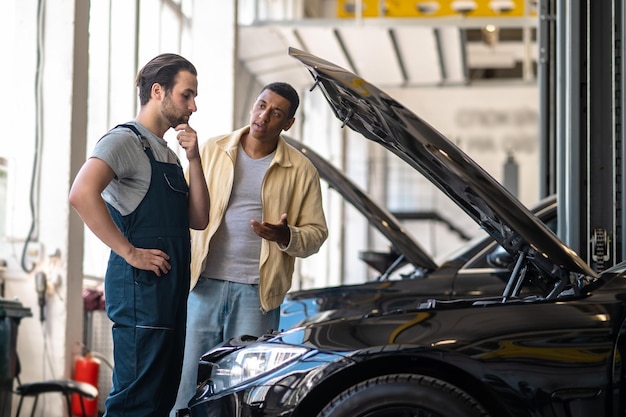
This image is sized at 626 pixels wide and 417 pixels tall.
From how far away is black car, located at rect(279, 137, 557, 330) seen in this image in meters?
6.17

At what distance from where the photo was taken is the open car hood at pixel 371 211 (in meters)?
6.60

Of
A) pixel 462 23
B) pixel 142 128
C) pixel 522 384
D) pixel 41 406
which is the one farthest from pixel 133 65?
pixel 522 384

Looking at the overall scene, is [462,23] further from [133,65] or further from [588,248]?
[588,248]

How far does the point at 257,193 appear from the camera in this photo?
458 cm

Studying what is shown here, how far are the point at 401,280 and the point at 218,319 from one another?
7.07 feet

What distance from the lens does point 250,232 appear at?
4508mm

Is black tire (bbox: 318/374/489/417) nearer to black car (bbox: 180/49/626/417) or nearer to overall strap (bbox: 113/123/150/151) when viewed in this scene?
black car (bbox: 180/49/626/417)

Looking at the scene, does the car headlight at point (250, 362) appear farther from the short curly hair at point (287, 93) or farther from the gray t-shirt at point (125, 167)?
the short curly hair at point (287, 93)

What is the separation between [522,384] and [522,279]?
73 cm

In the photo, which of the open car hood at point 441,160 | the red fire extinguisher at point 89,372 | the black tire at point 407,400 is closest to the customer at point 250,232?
the open car hood at point 441,160

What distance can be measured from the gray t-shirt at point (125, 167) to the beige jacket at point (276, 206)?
73cm

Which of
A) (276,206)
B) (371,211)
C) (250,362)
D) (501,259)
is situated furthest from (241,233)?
(371,211)

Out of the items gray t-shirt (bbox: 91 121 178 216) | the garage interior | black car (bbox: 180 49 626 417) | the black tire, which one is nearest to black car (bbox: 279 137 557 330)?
the garage interior

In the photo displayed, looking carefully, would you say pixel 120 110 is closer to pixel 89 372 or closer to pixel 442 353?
pixel 89 372
